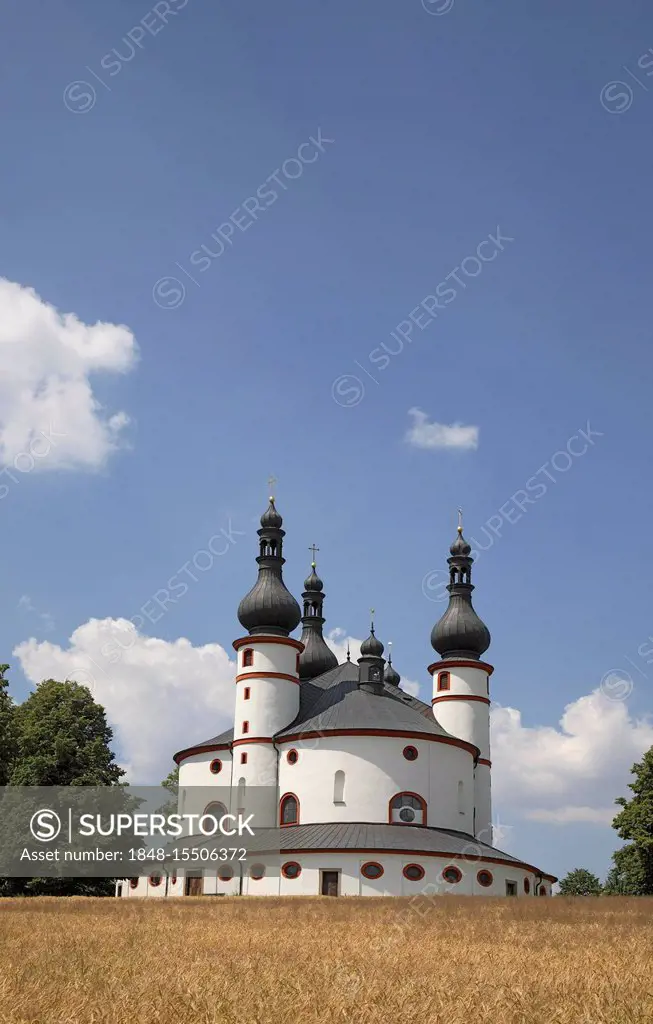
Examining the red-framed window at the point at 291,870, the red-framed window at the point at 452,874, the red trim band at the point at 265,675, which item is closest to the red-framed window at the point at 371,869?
the red-framed window at the point at 291,870

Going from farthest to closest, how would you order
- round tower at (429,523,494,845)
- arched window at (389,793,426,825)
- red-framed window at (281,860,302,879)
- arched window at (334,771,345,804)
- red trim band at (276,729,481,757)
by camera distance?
round tower at (429,523,494,845), red trim band at (276,729,481,757), arched window at (334,771,345,804), arched window at (389,793,426,825), red-framed window at (281,860,302,879)

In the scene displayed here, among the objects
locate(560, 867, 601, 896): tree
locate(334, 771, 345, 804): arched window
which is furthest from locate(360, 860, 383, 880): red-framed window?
locate(560, 867, 601, 896): tree

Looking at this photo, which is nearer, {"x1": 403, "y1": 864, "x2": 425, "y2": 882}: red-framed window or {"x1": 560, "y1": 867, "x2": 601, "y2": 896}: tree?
{"x1": 403, "y1": 864, "x2": 425, "y2": 882}: red-framed window

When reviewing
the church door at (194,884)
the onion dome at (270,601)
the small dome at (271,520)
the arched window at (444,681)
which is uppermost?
the small dome at (271,520)

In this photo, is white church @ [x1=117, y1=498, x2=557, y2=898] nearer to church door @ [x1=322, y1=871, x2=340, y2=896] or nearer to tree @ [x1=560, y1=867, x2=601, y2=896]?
church door @ [x1=322, y1=871, x2=340, y2=896]

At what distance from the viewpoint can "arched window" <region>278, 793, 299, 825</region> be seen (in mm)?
59287

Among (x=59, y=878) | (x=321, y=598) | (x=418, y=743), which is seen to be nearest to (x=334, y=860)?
(x=418, y=743)

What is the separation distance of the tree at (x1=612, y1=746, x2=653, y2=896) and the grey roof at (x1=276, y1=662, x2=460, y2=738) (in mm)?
11172

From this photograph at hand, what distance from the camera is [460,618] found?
6850 centimetres

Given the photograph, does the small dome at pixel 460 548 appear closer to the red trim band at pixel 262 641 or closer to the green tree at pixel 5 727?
the red trim band at pixel 262 641

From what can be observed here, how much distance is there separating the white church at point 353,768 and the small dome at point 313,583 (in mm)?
12387

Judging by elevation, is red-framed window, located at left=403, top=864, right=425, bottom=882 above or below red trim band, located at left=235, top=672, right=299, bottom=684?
below

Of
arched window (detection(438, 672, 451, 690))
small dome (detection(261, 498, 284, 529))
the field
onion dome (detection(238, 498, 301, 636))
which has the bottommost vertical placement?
the field

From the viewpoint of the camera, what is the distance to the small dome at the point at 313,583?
8206 centimetres
